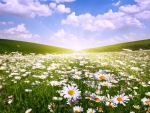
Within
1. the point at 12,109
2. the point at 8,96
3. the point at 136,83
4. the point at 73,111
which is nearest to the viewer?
the point at 73,111

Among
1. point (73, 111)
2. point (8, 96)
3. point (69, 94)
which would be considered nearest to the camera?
point (69, 94)

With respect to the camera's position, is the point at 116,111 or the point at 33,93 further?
the point at 33,93

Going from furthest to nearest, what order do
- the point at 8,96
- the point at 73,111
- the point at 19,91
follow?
the point at 19,91 < the point at 8,96 < the point at 73,111

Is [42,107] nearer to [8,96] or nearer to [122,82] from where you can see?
[8,96]

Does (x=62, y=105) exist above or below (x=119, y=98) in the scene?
below

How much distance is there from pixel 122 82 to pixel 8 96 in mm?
3194

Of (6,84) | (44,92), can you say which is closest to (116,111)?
(44,92)

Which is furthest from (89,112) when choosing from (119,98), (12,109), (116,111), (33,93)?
(33,93)

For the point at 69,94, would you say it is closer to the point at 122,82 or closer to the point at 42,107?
the point at 42,107

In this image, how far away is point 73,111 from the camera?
9.46 ft

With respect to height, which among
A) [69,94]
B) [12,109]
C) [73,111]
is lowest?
[12,109]

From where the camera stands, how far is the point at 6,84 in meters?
5.51

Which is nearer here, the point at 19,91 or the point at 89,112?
the point at 89,112

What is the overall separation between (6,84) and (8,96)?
0.98 meters
